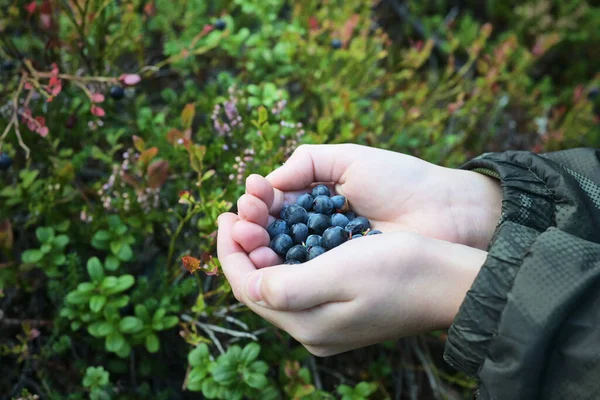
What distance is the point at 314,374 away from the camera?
5.32ft

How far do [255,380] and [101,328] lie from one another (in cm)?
42

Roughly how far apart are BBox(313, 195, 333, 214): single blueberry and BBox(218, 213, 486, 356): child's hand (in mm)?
247

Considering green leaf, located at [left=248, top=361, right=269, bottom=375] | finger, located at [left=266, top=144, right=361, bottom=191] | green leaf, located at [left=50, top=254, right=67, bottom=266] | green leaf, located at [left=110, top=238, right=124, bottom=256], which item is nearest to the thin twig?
green leaf, located at [left=248, top=361, right=269, bottom=375]

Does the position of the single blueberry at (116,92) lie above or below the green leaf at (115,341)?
above

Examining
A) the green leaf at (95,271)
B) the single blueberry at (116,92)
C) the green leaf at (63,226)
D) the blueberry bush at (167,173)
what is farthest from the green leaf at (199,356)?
the single blueberry at (116,92)

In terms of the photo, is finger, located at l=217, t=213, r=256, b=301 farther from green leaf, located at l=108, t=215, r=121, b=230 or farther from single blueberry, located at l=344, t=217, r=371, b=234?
green leaf, located at l=108, t=215, r=121, b=230

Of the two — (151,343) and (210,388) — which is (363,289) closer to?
(210,388)

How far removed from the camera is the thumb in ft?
3.37

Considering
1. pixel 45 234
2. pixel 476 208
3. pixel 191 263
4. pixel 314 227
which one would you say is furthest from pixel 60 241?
pixel 476 208

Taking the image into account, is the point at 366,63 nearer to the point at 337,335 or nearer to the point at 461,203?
the point at 461,203

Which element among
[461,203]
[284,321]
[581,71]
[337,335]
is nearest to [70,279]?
[284,321]

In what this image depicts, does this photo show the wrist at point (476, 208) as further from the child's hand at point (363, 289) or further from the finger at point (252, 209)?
the finger at point (252, 209)

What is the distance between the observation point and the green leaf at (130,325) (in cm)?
135

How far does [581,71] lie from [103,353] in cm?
317
